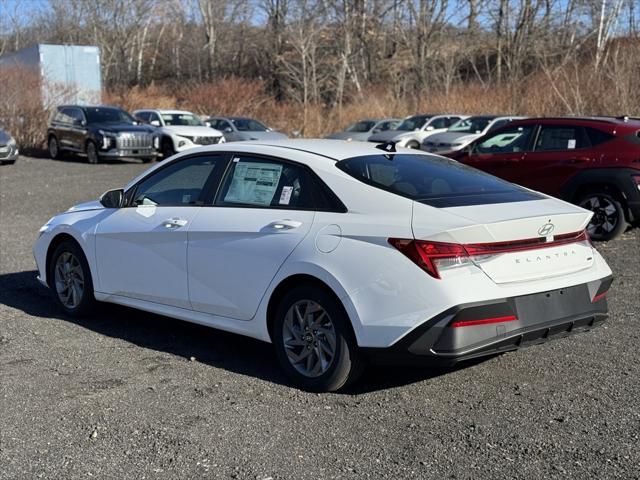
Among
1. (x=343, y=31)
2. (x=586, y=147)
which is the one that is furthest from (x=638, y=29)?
(x=343, y=31)

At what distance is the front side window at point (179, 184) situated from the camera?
5965 mm

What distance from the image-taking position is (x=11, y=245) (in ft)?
35.1

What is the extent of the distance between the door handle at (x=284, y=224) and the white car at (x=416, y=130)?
65.4 ft

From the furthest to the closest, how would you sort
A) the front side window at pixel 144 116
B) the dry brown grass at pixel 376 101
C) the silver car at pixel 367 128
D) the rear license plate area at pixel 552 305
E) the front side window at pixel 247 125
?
the silver car at pixel 367 128 < the front side window at pixel 144 116 < the front side window at pixel 247 125 < the dry brown grass at pixel 376 101 < the rear license plate area at pixel 552 305

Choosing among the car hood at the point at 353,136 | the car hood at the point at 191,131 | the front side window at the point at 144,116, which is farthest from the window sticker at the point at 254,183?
the front side window at the point at 144,116

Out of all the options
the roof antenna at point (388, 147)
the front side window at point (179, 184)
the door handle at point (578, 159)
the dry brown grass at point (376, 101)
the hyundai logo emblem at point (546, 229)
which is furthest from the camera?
the dry brown grass at point (376, 101)

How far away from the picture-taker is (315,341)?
5078 mm

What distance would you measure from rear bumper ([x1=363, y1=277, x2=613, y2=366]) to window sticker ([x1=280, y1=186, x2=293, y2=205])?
1.19m

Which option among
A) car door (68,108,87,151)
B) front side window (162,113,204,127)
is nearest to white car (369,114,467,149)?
front side window (162,113,204,127)

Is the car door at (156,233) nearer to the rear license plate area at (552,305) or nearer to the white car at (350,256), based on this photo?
the white car at (350,256)

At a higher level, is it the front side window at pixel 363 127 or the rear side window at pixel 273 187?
the rear side window at pixel 273 187

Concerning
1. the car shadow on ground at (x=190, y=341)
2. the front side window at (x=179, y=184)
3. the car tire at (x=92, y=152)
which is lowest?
the car shadow on ground at (x=190, y=341)

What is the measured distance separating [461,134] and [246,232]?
18.9 meters

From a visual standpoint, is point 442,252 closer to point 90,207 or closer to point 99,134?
point 90,207
